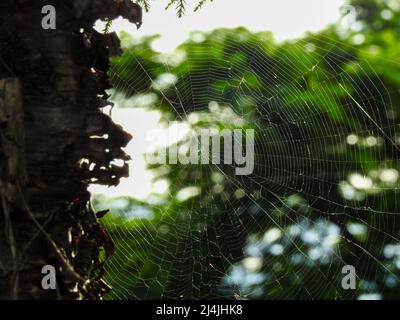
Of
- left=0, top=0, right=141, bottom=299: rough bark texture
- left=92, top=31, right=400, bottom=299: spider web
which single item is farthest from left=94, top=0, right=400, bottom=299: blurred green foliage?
left=0, top=0, right=141, bottom=299: rough bark texture

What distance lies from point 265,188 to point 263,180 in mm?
125

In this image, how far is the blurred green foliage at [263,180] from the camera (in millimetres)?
5250

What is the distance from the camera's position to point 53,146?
70.4 inches

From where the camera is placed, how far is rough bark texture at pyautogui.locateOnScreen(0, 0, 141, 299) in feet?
5.68

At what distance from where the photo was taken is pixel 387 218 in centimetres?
761

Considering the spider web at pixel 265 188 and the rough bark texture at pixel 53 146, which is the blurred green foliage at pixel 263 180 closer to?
the spider web at pixel 265 188

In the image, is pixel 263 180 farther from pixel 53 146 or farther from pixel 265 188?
pixel 53 146

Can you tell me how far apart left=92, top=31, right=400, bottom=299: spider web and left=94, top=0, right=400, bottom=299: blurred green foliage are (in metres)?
0.01

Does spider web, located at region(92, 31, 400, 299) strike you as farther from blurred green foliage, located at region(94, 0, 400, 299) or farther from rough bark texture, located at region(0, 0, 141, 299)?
rough bark texture, located at region(0, 0, 141, 299)

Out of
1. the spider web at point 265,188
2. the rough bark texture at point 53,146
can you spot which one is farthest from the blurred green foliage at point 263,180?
the rough bark texture at point 53,146

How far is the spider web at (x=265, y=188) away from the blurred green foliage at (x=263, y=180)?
1cm

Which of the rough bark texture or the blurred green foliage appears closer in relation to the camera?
the rough bark texture
